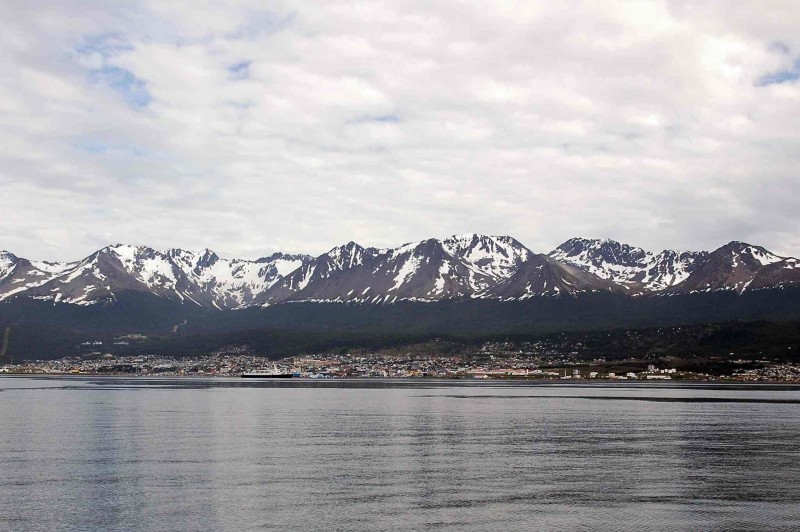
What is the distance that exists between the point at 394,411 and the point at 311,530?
334 ft

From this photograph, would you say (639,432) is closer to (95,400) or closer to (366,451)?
(366,451)

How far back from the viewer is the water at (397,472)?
2375 inches

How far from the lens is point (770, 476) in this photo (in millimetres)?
77625

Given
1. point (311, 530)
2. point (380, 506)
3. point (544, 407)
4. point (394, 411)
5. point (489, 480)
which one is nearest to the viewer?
point (311, 530)

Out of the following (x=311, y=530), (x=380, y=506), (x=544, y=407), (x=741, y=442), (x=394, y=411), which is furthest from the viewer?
(x=544, y=407)

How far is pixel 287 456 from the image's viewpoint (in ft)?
298

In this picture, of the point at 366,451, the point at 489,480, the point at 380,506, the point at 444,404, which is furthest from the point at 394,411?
the point at 380,506

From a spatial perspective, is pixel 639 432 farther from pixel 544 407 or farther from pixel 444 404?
pixel 444 404

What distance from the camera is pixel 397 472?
262 feet

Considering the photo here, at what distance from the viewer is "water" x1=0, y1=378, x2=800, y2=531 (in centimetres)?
6031

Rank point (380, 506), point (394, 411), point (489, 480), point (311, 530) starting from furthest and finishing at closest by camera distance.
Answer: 1. point (394, 411)
2. point (489, 480)
3. point (380, 506)
4. point (311, 530)

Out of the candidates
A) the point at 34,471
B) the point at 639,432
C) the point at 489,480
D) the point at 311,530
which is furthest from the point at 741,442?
the point at 34,471

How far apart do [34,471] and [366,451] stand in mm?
33302

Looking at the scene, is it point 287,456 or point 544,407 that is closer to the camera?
point 287,456
